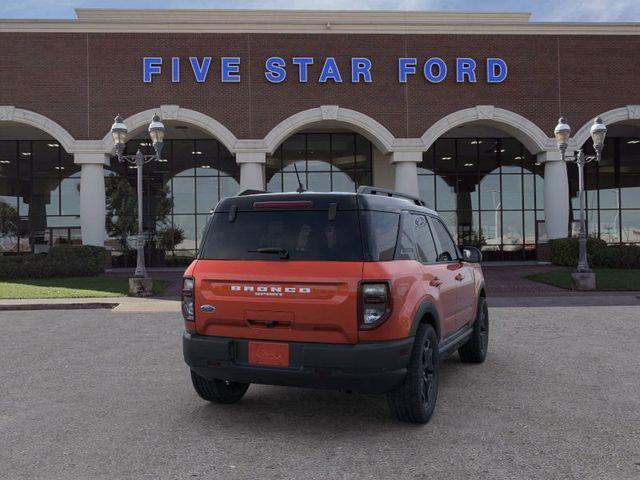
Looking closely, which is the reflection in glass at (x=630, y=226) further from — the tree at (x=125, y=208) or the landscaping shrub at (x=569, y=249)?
the tree at (x=125, y=208)

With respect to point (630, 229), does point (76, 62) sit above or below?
above

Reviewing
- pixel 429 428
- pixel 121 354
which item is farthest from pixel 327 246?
pixel 121 354

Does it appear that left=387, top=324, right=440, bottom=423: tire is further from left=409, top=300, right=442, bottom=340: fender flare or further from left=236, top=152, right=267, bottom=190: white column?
left=236, top=152, right=267, bottom=190: white column

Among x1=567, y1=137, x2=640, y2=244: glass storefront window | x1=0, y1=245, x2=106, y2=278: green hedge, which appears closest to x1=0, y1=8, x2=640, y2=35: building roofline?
x1=567, y1=137, x2=640, y2=244: glass storefront window

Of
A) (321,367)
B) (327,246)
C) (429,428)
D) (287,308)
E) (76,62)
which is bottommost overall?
(429,428)

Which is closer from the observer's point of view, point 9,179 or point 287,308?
point 287,308

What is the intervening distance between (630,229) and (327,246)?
1244 inches

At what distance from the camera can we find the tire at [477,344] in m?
6.82

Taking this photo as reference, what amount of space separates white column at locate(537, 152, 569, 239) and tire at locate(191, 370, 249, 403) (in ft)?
71.1

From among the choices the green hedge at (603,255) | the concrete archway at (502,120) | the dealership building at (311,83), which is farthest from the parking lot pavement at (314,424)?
the concrete archway at (502,120)

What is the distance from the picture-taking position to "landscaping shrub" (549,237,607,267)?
69.4 ft

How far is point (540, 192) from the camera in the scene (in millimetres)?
29672

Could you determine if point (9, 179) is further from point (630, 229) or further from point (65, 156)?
point (630, 229)

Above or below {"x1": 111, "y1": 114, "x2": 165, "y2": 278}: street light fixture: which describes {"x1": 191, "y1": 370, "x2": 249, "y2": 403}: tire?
below
